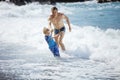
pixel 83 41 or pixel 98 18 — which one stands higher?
pixel 83 41

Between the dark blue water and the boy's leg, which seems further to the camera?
the dark blue water

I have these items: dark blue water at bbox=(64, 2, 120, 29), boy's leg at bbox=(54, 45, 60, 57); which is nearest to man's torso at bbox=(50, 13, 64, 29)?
boy's leg at bbox=(54, 45, 60, 57)

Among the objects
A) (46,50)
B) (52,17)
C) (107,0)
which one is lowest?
(107,0)

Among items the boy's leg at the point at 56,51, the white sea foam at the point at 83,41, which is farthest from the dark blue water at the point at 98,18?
the boy's leg at the point at 56,51

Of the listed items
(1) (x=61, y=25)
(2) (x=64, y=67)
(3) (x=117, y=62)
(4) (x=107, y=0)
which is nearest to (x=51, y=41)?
(1) (x=61, y=25)

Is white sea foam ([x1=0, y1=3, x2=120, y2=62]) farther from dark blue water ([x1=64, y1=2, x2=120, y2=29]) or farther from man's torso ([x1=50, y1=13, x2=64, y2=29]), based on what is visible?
dark blue water ([x1=64, y1=2, x2=120, y2=29])

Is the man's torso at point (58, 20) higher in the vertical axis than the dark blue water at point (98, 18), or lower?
higher

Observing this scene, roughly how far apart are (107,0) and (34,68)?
74.1m

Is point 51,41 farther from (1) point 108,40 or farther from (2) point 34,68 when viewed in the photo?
(1) point 108,40

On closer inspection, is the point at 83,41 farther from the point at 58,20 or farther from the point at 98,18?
the point at 98,18

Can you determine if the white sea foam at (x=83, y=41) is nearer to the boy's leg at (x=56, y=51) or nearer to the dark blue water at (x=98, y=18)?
the boy's leg at (x=56, y=51)

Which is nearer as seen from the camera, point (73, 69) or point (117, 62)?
point (73, 69)

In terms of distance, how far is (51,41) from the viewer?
9266 mm

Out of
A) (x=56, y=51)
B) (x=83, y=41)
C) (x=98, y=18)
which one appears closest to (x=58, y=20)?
(x=56, y=51)
